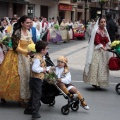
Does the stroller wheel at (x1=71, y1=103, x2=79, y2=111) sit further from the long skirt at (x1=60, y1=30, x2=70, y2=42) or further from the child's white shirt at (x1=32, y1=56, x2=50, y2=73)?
the long skirt at (x1=60, y1=30, x2=70, y2=42)

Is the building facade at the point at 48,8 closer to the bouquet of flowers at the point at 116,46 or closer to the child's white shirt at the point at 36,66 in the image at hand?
the bouquet of flowers at the point at 116,46

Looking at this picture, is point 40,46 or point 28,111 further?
point 28,111

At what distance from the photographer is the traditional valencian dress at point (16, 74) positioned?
6.71 meters

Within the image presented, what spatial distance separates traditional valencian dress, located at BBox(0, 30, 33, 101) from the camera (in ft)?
22.0

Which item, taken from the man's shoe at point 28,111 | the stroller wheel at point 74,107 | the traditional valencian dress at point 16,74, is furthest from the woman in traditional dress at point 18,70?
the stroller wheel at point 74,107

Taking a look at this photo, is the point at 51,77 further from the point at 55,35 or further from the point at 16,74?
the point at 55,35

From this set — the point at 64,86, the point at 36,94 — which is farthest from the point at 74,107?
the point at 36,94

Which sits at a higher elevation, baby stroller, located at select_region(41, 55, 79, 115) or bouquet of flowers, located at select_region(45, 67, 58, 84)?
bouquet of flowers, located at select_region(45, 67, 58, 84)

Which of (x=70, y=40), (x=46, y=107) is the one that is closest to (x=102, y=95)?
(x=46, y=107)

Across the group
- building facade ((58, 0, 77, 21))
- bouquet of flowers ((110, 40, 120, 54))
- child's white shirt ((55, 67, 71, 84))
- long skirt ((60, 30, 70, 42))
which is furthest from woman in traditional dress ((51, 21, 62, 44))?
building facade ((58, 0, 77, 21))

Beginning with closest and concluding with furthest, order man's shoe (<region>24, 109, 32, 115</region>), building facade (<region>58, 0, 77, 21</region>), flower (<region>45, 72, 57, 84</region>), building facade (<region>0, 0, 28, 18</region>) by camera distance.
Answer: flower (<region>45, 72, 57, 84</region>) → man's shoe (<region>24, 109, 32, 115</region>) → building facade (<region>0, 0, 28, 18</region>) → building facade (<region>58, 0, 77, 21</region>)

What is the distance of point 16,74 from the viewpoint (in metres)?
6.75

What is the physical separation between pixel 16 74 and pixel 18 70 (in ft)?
0.26

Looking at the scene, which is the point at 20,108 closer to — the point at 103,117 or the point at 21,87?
the point at 21,87
